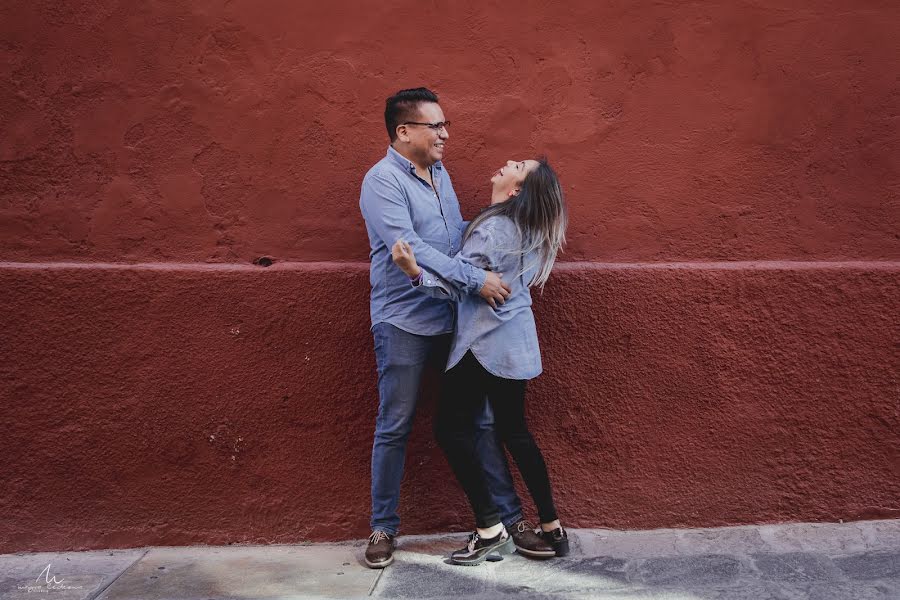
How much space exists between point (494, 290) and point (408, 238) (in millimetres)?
370

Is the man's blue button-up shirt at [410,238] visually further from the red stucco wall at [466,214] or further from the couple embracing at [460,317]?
the red stucco wall at [466,214]

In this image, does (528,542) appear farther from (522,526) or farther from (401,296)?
(401,296)

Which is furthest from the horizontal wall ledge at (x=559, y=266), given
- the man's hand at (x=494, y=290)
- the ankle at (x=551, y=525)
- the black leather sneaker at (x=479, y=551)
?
the black leather sneaker at (x=479, y=551)

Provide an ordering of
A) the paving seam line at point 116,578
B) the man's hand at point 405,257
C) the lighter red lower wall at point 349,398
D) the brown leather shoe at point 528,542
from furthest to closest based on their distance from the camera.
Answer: the lighter red lower wall at point 349,398 → the brown leather shoe at point 528,542 → the paving seam line at point 116,578 → the man's hand at point 405,257

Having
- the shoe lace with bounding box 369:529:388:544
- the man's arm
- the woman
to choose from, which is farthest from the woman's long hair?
the shoe lace with bounding box 369:529:388:544

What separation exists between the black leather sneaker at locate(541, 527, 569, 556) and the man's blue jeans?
15 centimetres

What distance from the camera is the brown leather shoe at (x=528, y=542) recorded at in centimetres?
342

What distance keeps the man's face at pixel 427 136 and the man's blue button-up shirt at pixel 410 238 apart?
0.24 ft

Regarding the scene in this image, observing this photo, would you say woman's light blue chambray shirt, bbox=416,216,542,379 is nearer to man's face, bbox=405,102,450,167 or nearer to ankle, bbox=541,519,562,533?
man's face, bbox=405,102,450,167

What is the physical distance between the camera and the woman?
127 inches

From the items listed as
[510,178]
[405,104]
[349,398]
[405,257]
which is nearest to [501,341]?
[405,257]

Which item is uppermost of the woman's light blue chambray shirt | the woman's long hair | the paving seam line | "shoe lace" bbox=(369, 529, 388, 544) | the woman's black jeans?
the woman's long hair

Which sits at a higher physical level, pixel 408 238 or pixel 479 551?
pixel 408 238

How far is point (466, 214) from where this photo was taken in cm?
369
